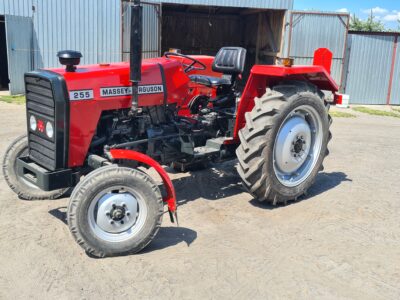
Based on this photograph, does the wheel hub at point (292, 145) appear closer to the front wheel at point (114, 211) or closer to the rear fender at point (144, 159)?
the rear fender at point (144, 159)

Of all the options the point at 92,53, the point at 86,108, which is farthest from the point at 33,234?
the point at 92,53

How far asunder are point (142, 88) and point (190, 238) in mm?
1460

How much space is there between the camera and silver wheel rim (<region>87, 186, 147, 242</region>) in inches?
142

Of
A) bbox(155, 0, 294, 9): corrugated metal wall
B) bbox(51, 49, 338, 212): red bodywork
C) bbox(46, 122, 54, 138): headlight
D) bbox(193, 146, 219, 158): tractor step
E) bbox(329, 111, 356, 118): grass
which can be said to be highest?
bbox(155, 0, 294, 9): corrugated metal wall

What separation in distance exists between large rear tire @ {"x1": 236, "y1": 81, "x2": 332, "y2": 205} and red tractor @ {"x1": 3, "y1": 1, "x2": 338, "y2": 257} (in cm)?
1

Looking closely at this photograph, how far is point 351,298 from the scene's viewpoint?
3.18 m

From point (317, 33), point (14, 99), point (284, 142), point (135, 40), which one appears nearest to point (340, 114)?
point (317, 33)

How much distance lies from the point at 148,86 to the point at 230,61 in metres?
1.38

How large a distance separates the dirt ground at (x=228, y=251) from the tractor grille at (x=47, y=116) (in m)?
0.66

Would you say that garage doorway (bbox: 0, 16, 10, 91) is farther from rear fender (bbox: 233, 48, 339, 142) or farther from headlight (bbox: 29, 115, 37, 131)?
rear fender (bbox: 233, 48, 339, 142)

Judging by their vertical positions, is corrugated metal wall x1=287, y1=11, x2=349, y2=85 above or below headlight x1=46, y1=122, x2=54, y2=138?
above

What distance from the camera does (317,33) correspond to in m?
14.5

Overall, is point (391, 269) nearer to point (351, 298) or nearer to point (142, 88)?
point (351, 298)

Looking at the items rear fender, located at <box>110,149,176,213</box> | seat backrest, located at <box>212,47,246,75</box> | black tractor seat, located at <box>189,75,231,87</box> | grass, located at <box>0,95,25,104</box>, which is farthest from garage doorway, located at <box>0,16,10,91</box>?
rear fender, located at <box>110,149,176,213</box>
